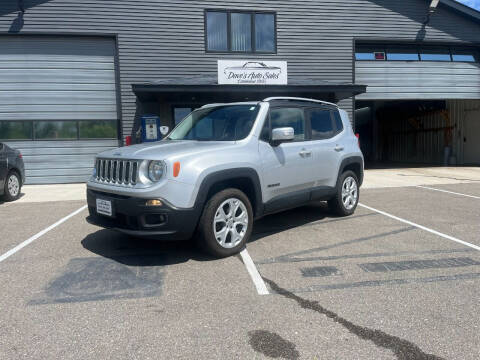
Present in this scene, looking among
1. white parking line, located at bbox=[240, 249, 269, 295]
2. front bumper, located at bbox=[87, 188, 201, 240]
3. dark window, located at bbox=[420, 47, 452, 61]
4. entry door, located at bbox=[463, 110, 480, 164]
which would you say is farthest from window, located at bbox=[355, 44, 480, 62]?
front bumper, located at bbox=[87, 188, 201, 240]

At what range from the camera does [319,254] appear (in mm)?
4277

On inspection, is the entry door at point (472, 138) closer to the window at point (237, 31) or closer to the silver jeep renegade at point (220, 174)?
the window at point (237, 31)

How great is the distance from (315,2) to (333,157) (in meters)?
10.7

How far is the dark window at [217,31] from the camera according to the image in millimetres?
13328

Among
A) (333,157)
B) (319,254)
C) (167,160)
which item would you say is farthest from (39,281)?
(333,157)

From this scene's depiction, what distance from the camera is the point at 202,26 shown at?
13.2 metres

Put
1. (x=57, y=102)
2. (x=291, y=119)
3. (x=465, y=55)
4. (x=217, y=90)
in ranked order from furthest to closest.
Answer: (x=465, y=55) < (x=57, y=102) < (x=217, y=90) < (x=291, y=119)

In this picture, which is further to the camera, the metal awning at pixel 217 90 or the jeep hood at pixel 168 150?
the metal awning at pixel 217 90

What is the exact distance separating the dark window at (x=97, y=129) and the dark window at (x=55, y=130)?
0.23m

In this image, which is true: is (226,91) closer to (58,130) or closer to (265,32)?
(265,32)

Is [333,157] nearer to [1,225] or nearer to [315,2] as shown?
[1,225]

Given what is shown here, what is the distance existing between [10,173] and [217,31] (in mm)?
8506

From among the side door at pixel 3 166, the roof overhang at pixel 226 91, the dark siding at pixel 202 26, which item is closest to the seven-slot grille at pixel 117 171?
the side door at pixel 3 166

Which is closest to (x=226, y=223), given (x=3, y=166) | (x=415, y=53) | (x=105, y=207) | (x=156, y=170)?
(x=156, y=170)
